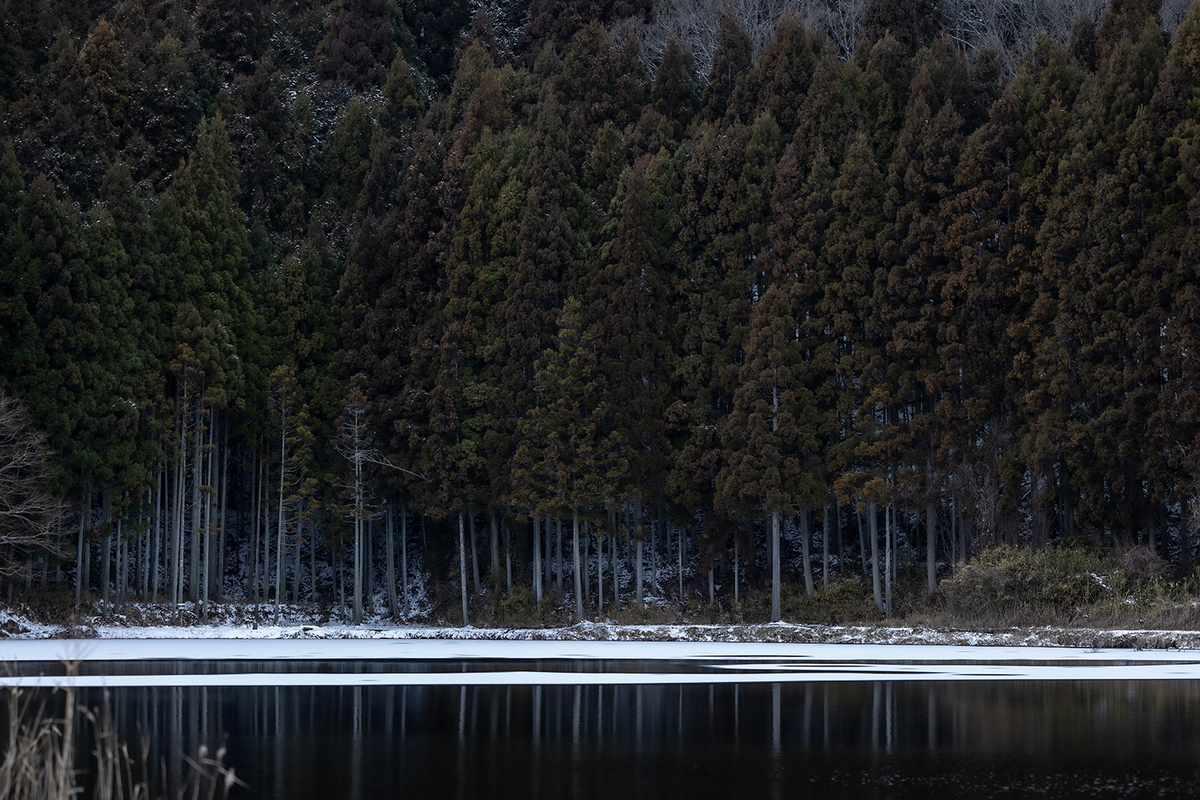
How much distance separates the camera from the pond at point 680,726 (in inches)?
372

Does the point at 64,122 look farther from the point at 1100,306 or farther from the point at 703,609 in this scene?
the point at 1100,306

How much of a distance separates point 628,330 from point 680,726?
80.7 ft

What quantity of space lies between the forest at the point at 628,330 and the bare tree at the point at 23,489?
0.22 metres

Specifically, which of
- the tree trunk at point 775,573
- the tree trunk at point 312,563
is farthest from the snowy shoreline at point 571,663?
the tree trunk at point 312,563

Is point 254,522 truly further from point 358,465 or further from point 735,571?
point 735,571

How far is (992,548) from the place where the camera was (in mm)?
30609

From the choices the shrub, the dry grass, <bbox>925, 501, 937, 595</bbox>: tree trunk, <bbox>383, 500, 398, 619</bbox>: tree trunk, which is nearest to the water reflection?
the dry grass

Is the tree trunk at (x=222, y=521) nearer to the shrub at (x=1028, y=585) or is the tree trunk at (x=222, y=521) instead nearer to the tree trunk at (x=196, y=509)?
the tree trunk at (x=196, y=509)

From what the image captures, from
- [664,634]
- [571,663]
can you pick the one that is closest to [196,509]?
[664,634]

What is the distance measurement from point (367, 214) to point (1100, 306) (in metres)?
25.2

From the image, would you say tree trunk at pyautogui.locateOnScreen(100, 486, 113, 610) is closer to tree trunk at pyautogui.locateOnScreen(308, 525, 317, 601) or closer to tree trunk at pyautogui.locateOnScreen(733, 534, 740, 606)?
tree trunk at pyautogui.locateOnScreen(308, 525, 317, 601)

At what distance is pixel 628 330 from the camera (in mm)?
36625

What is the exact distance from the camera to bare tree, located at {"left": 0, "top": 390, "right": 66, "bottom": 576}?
3039cm

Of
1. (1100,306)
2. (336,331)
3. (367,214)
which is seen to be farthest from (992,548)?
(367,214)
